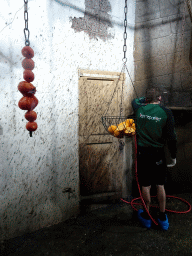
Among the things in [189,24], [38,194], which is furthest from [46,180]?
[189,24]

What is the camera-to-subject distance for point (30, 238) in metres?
2.47

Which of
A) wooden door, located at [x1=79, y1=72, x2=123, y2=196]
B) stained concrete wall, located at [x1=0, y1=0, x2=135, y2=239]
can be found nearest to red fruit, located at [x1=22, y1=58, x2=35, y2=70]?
stained concrete wall, located at [x1=0, y1=0, x2=135, y2=239]

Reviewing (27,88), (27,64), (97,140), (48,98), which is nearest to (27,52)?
(27,64)

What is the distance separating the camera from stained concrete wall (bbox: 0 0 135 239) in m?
2.36

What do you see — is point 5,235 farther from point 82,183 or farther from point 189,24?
point 189,24

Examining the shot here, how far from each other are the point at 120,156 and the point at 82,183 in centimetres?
81

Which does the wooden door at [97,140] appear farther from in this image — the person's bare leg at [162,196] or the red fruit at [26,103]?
the red fruit at [26,103]

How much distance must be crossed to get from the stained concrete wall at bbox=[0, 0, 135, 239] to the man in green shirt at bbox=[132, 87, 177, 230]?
39.3 inches

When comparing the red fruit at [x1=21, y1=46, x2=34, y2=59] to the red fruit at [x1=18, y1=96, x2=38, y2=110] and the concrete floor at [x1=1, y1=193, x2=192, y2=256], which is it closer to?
the red fruit at [x1=18, y1=96, x2=38, y2=110]

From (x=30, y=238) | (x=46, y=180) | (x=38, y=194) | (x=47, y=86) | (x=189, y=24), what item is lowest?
(x=30, y=238)

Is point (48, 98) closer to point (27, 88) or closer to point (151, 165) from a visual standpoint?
point (27, 88)

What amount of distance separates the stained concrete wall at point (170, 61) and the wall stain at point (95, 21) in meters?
0.64

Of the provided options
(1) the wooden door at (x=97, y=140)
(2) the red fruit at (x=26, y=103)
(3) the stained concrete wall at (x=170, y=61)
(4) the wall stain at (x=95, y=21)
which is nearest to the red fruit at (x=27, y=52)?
(2) the red fruit at (x=26, y=103)

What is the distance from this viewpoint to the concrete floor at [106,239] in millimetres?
2191
